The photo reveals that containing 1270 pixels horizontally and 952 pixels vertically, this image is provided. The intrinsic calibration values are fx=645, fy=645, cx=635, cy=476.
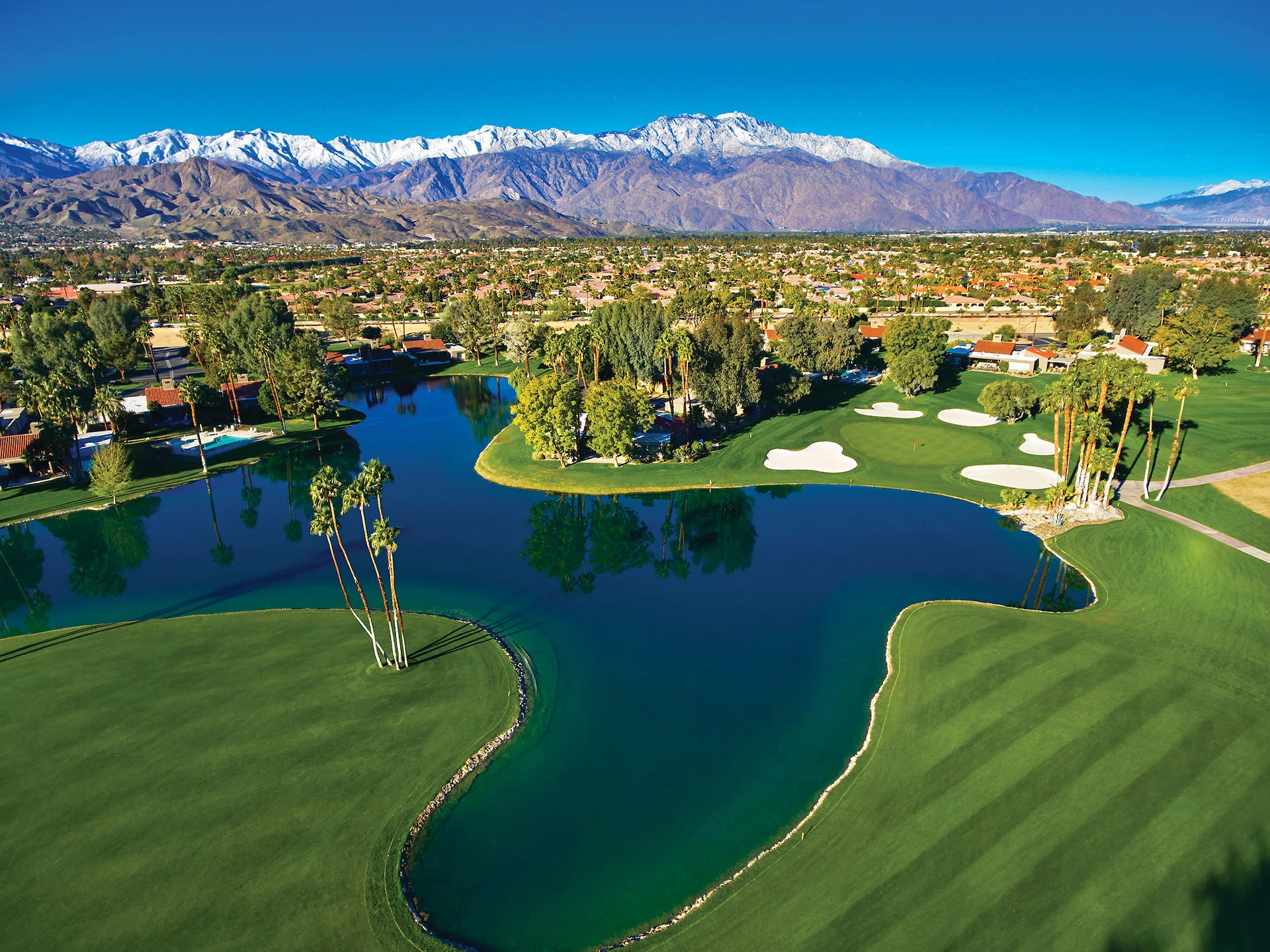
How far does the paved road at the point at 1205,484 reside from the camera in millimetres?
43188

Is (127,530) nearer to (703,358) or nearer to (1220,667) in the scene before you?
(703,358)

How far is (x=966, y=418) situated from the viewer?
75000 mm

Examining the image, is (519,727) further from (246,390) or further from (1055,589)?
(246,390)

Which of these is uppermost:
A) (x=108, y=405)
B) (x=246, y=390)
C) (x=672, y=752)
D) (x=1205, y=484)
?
(x=108, y=405)

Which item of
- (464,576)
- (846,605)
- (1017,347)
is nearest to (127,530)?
(464,576)

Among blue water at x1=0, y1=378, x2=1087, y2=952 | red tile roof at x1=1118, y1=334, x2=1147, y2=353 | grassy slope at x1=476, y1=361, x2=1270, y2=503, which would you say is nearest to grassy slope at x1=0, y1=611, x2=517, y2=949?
blue water at x1=0, y1=378, x2=1087, y2=952

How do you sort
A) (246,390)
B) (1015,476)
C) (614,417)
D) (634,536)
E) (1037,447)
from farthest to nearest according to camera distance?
(246,390) < (1037,447) < (614,417) < (1015,476) < (634,536)

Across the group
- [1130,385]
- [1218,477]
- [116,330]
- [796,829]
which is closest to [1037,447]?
[1218,477]

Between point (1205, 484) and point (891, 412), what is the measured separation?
31078mm

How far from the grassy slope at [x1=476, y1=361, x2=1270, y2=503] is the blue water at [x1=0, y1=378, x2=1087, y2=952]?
2726 mm

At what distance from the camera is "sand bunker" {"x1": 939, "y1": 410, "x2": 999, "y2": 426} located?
73250 millimetres

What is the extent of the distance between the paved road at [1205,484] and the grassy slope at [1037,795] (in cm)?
827

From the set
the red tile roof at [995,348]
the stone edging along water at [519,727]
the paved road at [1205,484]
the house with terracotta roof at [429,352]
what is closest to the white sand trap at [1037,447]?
the paved road at [1205,484]

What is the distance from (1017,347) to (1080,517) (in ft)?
208
